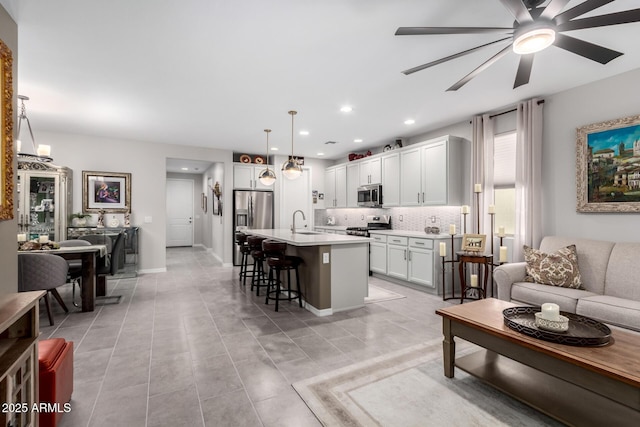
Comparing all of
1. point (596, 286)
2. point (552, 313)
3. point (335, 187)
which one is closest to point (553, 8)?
point (552, 313)

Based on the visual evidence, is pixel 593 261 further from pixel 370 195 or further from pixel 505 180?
pixel 370 195

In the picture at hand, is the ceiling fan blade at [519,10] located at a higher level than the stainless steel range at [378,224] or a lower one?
higher

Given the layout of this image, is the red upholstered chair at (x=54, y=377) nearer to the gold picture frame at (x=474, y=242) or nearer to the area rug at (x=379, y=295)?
the area rug at (x=379, y=295)

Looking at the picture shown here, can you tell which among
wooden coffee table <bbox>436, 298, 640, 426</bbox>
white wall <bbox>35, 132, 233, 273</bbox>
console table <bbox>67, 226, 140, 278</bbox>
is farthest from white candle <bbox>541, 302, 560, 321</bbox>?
white wall <bbox>35, 132, 233, 273</bbox>

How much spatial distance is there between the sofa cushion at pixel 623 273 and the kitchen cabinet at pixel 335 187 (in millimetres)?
5087

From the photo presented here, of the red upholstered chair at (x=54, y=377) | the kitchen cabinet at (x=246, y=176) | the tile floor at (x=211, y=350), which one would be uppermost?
the kitchen cabinet at (x=246, y=176)

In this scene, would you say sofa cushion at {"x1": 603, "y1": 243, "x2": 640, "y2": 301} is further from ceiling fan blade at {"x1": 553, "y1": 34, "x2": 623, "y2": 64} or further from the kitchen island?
the kitchen island

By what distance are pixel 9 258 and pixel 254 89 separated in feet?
8.99

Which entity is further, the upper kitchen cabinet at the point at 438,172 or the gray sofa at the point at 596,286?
the upper kitchen cabinet at the point at 438,172

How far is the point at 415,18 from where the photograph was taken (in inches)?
93.0

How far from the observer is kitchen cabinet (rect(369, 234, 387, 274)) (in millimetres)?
5660

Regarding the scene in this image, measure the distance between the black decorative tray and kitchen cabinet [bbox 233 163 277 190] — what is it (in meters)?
6.18

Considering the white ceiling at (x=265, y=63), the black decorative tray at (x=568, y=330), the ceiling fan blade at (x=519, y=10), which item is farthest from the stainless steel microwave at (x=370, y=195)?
the ceiling fan blade at (x=519, y=10)

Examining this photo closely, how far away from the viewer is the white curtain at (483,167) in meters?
4.57
